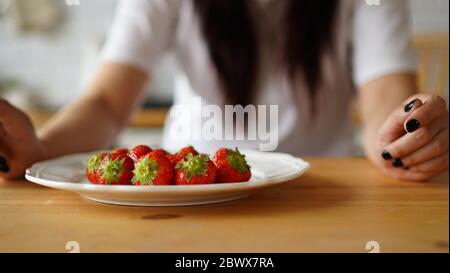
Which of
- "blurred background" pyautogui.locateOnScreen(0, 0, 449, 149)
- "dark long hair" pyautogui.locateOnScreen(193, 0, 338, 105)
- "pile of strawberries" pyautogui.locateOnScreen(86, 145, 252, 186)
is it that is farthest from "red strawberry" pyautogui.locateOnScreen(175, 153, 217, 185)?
"blurred background" pyautogui.locateOnScreen(0, 0, 449, 149)

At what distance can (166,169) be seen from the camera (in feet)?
1.26

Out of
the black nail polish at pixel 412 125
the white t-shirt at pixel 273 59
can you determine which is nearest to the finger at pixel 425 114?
the black nail polish at pixel 412 125

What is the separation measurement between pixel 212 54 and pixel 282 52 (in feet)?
0.40

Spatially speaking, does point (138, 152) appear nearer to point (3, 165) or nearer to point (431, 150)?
point (3, 165)

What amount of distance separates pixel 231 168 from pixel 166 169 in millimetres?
53

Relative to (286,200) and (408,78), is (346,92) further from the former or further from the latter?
(286,200)

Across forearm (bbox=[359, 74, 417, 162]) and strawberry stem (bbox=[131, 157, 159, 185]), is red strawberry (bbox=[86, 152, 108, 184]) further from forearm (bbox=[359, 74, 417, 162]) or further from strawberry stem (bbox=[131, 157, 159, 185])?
forearm (bbox=[359, 74, 417, 162])

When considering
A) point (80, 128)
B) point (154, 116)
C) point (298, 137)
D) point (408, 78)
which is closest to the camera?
point (80, 128)

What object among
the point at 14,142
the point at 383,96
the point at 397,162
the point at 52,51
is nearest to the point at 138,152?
the point at 14,142

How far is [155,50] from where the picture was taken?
2.83ft

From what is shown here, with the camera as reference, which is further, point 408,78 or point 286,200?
point 408,78

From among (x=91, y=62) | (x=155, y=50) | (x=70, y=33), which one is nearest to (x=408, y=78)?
(x=155, y=50)

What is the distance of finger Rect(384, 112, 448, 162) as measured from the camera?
1.52 feet

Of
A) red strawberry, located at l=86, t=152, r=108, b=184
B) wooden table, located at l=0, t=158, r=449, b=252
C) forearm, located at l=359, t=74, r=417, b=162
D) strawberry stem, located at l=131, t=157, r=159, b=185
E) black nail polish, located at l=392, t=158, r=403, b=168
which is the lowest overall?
wooden table, located at l=0, t=158, r=449, b=252
